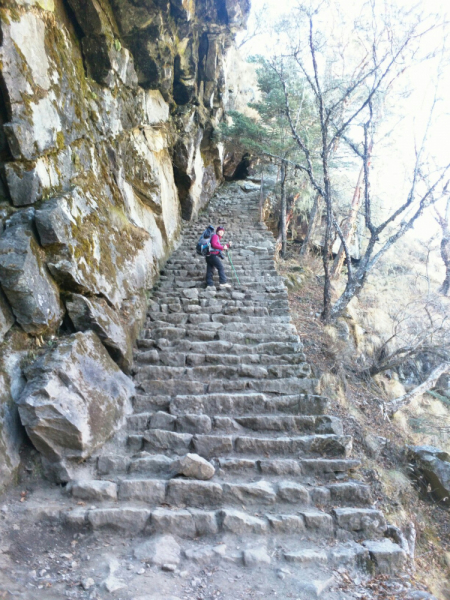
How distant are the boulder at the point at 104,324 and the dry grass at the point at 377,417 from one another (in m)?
3.28

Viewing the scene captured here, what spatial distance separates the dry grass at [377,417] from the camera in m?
4.59

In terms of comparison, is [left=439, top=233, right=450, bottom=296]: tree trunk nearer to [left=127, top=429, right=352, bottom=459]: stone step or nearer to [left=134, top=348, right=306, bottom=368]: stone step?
[left=134, top=348, right=306, bottom=368]: stone step

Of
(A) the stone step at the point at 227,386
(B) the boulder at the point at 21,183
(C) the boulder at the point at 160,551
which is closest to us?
(C) the boulder at the point at 160,551

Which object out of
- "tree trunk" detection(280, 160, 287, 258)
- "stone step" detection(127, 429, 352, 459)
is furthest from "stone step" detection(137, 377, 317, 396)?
"tree trunk" detection(280, 160, 287, 258)

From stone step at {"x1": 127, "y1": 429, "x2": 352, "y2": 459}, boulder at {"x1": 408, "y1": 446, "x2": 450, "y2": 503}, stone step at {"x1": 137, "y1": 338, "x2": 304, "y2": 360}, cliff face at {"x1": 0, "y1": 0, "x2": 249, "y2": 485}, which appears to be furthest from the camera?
stone step at {"x1": 137, "y1": 338, "x2": 304, "y2": 360}

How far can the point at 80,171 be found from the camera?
5.73m

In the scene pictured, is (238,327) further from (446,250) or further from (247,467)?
(446,250)

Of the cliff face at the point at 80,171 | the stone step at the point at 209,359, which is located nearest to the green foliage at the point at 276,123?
the cliff face at the point at 80,171

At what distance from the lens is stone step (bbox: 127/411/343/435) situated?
4793mm

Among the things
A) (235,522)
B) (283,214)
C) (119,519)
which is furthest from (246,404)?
(283,214)

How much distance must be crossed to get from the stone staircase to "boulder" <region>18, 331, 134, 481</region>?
0.25 m

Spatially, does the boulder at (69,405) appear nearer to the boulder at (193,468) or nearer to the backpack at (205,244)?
the boulder at (193,468)

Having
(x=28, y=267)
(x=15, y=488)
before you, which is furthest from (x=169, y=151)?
(x=15, y=488)

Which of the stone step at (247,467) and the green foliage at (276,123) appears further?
the green foliage at (276,123)
